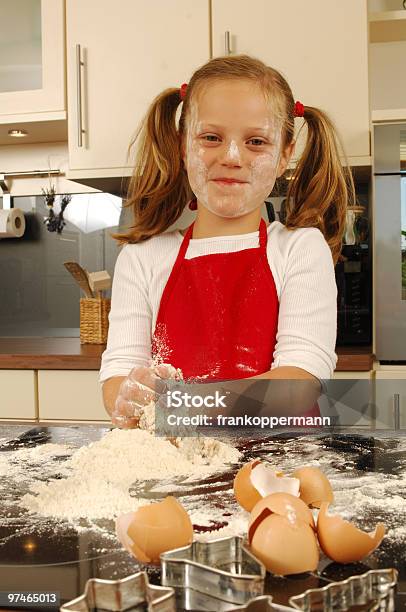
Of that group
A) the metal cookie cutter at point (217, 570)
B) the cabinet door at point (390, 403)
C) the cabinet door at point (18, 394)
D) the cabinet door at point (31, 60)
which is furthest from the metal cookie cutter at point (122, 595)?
the cabinet door at point (31, 60)

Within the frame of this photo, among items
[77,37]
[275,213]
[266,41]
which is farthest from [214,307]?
[77,37]

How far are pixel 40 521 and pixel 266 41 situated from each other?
161 centimetres

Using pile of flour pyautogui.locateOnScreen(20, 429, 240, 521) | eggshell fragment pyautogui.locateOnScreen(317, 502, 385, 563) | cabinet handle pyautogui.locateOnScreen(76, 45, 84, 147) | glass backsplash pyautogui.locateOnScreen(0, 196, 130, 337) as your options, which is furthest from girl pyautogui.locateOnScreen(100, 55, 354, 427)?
glass backsplash pyautogui.locateOnScreen(0, 196, 130, 337)

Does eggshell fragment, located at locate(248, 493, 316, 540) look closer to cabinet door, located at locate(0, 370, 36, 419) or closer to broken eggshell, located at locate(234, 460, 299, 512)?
broken eggshell, located at locate(234, 460, 299, 512)

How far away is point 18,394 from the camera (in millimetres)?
1799

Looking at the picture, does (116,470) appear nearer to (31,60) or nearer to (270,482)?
(270,482)

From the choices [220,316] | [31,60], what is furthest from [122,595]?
[31,60]

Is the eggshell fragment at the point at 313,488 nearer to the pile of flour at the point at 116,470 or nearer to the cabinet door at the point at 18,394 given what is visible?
the pile of flour at the point at 116,470

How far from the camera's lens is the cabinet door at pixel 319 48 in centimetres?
183

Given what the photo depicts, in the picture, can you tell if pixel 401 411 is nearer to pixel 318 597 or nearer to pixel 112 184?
pixel 318 597

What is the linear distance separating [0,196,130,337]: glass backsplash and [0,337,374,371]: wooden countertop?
0.37 metres

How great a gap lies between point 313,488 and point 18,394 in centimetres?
139

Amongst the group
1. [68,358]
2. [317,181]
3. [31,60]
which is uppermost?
[31,60]

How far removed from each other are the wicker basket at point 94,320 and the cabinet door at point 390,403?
1.28 meters
